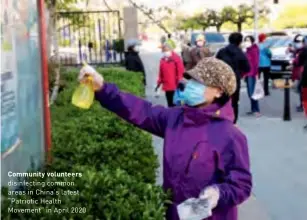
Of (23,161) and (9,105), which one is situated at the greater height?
(9,105)

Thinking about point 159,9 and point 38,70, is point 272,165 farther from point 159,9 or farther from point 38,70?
point 38,70

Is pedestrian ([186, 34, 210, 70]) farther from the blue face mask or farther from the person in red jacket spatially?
the blue face mask

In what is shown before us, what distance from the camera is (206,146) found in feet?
12.0

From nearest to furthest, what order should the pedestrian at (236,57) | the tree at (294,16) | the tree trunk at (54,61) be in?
the tree trunk at (54,61)
the pedestrian at (236,57)
the tree at (294,16)

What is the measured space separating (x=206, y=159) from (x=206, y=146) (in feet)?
0.23

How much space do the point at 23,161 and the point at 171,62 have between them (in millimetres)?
10424

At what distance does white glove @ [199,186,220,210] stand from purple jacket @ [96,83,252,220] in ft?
0.14

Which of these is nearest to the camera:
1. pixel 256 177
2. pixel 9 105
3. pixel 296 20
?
pixel 9 105

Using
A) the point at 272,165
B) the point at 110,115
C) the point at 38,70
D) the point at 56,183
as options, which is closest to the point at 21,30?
the point at 38,70

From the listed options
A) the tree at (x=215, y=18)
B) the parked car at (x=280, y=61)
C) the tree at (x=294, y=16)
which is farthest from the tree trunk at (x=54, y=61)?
the tree at (x=294, y=16)

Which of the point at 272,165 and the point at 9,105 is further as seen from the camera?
the point at 272,165

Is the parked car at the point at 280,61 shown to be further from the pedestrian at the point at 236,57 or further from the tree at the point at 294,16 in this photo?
the tree at the point at 294,16

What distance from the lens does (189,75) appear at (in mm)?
3818

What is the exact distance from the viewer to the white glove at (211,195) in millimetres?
3502
